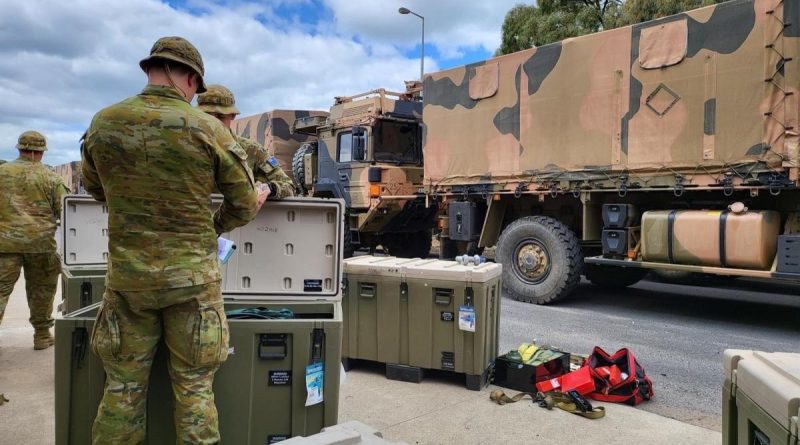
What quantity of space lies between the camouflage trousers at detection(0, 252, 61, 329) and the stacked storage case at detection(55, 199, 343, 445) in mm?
2428

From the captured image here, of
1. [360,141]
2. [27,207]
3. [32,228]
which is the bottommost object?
[32,228]

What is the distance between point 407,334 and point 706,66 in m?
4.20

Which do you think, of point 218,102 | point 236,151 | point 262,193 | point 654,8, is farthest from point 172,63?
point 654,8

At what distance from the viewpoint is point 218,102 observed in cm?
322

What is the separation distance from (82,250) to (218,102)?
1.52 m

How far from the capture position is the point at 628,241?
6527 millimetres

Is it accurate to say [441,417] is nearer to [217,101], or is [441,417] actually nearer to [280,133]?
[217,101]

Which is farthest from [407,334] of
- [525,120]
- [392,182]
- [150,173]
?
[392,182]

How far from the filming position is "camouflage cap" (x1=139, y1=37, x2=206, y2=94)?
216cm

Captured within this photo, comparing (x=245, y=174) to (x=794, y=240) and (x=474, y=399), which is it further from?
(x=794, y=240)

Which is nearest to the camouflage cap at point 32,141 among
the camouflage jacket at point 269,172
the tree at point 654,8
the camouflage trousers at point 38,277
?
the camouflage trousers at point 38,277

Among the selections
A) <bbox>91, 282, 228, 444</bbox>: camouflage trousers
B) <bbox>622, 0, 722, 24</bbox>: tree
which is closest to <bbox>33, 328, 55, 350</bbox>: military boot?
<bbox>91, 282, 228, 444</bbox>: camouflage trousers

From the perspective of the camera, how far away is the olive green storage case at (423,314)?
3.81 m

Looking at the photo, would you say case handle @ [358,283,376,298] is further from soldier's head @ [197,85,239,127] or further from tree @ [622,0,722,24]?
tree @ [622,0,722,24]
